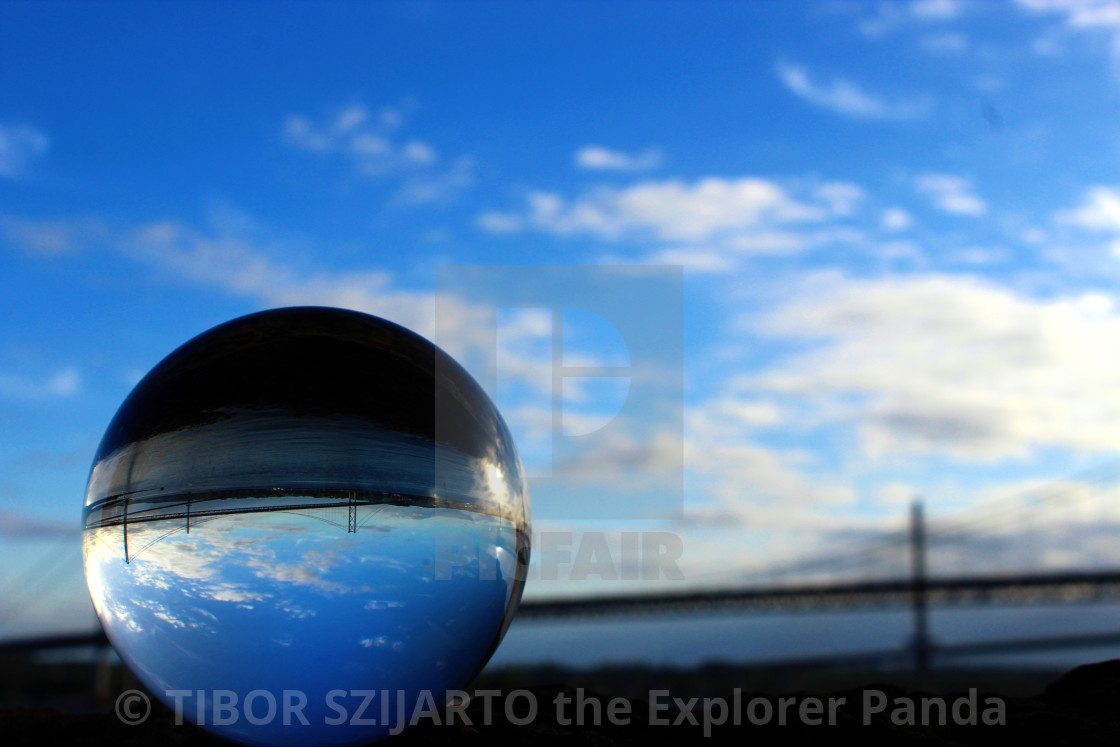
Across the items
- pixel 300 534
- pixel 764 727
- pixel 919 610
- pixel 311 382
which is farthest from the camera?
pixel 919 610

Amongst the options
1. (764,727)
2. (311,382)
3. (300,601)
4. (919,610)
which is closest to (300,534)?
(300,601)

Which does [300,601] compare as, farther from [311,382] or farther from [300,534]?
[311,382]

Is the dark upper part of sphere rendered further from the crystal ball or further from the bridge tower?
the bridge tower

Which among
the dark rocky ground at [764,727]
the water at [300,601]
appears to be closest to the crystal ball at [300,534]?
the water at [300,601]

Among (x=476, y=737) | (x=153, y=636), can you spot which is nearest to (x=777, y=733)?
(x=476, y=737)

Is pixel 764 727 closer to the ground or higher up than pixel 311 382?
closer to the ground

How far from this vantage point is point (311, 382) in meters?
3.18

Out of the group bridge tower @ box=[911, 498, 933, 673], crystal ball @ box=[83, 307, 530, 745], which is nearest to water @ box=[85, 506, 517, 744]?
crystal ball @ box=[83, 307, 530, 745]

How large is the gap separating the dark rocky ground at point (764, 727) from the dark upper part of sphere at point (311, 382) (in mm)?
1502

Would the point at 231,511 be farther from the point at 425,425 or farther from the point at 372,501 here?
the point at 425,425

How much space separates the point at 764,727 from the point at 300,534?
2364mm

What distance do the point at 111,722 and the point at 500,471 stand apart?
2932 millimetres

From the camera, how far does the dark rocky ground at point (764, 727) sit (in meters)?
3.83

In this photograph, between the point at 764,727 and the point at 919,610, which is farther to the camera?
the point at 919,610
